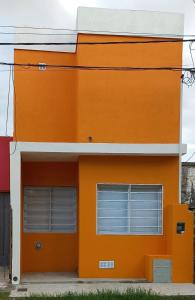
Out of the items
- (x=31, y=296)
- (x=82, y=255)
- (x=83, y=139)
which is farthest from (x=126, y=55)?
(x=31, y=296)

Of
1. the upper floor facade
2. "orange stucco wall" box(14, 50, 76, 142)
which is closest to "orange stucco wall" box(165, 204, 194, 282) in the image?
the upper floor facade

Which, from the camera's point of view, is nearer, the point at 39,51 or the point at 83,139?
the point at 83,139

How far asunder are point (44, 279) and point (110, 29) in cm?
682

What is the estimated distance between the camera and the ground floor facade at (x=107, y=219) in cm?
1433

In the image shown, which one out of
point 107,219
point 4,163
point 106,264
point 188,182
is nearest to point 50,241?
point 107,219

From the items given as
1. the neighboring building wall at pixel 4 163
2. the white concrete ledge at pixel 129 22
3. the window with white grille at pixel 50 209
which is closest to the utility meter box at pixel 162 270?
the window with white grille at pixel 50 209

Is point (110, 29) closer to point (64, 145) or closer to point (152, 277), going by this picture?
point (64, 145)

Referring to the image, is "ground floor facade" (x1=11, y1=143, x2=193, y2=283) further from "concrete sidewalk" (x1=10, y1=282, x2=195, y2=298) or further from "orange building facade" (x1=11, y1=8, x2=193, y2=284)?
"concrete sidewalk" (x1=10, y1=282, x2=195, y2=298)

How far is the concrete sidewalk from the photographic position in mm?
12594

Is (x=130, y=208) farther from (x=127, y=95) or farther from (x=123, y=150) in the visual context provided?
(x=127, y=95)

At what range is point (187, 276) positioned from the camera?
14305 millimetres

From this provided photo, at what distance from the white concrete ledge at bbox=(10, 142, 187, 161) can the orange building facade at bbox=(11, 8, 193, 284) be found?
26mm

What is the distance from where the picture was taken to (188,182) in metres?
22.8

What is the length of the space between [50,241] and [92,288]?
329 centimetres
